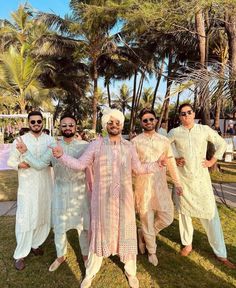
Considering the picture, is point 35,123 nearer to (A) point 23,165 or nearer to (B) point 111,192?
(A) point 23,165

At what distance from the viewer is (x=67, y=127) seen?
337 centimetres

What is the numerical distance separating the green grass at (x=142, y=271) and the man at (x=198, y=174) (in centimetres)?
29

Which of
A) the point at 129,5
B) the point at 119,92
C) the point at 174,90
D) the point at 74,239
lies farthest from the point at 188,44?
the point at 119,92

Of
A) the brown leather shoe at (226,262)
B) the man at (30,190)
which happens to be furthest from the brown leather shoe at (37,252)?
the brown leather shoe at (226,262)

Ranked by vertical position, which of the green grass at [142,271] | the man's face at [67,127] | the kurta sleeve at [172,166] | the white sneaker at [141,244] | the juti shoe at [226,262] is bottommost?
the green grass at [142,271]

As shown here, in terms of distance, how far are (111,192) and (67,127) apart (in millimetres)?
833

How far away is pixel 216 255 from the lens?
376 centimetres


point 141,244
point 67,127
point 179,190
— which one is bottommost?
point 141,244

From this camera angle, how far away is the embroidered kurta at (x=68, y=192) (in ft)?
11.1

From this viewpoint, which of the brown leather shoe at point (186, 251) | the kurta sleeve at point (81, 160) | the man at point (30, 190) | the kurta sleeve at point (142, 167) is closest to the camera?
the kurta sleeve at point (81, 160)

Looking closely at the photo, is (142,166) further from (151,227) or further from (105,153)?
(151,227)

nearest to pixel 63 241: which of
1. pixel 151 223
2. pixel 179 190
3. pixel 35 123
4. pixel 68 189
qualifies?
pixel 68 189

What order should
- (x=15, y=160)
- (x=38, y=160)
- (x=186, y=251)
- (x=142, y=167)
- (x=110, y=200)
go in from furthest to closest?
(x=186, y=251) → (x=15, y=160) → (x=38, y=160) → (x=142, y=167) → (x=110, y=200)

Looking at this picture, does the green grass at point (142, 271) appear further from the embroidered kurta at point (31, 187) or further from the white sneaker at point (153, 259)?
the embroidered kurta at point (31, 187)
